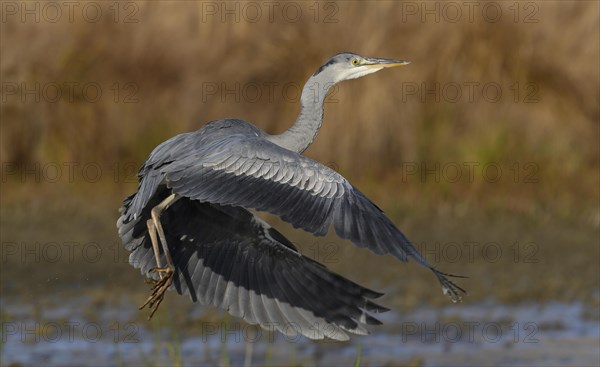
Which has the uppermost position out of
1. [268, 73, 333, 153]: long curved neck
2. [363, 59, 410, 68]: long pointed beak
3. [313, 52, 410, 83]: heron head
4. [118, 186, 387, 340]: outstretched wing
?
[363, 59, 410, 68]: long pointed beak

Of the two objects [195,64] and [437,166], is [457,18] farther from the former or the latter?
[195,64]

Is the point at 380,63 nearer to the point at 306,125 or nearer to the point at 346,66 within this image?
the point at 346,66

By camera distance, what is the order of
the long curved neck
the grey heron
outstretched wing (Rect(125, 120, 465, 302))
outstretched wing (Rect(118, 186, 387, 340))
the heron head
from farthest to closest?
the heron head → the long curved neck → outstretched wing (Rect(118, 186, 387, 340)) → the grey heron → outstretched wing (Rect(125, 120, 465, 302))

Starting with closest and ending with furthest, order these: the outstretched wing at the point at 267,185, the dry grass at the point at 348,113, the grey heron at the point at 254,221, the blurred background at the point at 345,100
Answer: the outstretched wing at the point at 267,185
the grey heron at the point at 254,221
the blurred background at the point at 345,100
the dry grass at the point at 348,113

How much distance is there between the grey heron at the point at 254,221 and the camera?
6.75 metres

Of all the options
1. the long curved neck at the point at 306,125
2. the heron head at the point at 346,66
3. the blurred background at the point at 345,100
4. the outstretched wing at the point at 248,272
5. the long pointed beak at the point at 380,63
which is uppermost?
the blurred background at the point at 345,100

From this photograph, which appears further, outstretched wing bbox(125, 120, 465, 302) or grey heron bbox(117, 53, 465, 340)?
grey heron bbox(117, 53, 465, 340)

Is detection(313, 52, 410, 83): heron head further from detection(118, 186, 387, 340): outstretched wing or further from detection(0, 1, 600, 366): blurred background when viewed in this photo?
detection(0, 1, 600, 366): blurred background

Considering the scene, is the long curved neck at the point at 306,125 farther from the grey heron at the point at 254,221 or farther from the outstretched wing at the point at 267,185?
the outstretched wing at the point at 267,185

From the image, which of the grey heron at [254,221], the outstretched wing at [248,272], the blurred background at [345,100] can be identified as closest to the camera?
the grey heron at [254,221]

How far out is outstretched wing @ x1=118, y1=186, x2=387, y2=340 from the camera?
753cm

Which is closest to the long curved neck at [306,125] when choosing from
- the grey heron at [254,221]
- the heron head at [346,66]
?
the grey heron at [254,221]

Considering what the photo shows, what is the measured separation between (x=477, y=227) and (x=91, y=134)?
3930 mm

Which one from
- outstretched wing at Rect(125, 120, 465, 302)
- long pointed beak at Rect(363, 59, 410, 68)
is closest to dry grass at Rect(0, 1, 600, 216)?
long pointed beak at Rect(363, 59, 410, 68)
